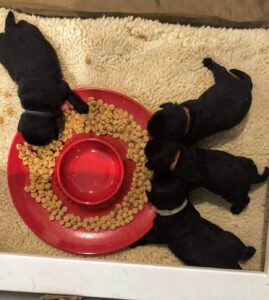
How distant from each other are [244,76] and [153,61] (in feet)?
0.95

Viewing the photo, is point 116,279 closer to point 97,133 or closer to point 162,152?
point 162,152

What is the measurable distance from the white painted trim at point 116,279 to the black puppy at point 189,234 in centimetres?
20

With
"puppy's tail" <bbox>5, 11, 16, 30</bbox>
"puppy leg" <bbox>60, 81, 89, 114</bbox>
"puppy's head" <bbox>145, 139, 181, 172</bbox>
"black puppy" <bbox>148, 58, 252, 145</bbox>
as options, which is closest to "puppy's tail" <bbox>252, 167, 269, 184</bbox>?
"black puppy" <bbox>148, 58, 252, 145</bbox>

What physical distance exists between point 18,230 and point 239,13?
0.94 m

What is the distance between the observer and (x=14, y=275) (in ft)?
3.90

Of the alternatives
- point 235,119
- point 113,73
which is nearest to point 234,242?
point 235,119

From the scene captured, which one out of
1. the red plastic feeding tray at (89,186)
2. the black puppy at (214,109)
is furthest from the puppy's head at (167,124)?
the red plastic feeding tray at (89,186)

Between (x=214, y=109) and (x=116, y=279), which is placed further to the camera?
(x=214, y=109)

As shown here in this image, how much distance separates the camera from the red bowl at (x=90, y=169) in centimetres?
151

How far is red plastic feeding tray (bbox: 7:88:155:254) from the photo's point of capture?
1.50 m

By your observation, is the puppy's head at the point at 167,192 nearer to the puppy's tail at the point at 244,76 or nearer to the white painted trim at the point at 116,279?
the white painted trim at the point at 116,279

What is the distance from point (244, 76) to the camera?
4.98 ft

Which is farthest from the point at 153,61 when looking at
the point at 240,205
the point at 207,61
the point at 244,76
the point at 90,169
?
the point at 240,205

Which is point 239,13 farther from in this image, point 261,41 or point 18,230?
point 18,230
